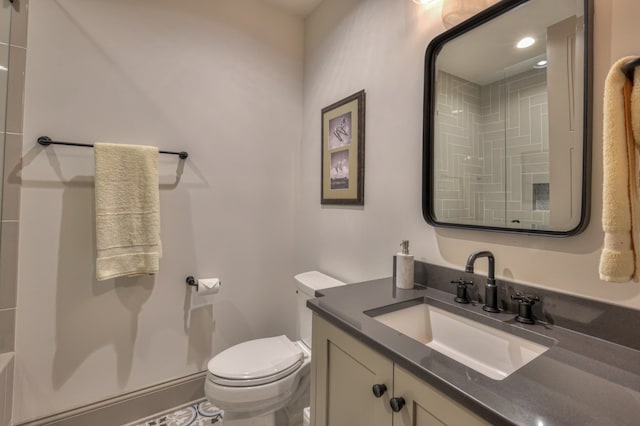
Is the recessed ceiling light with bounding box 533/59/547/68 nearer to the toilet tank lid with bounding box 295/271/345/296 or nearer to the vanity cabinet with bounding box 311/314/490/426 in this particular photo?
the vanity cabinet with bounding box 311/314/490/426

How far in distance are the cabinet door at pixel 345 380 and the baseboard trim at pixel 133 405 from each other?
1100 mm

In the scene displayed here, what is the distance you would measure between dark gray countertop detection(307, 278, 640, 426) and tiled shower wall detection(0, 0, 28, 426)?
5.00 feet

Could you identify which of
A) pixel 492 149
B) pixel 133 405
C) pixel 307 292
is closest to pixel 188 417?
pixel 133 405

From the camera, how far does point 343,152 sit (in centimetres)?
166

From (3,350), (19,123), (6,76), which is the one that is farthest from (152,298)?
(6,76)

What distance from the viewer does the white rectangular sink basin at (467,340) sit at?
80 cm

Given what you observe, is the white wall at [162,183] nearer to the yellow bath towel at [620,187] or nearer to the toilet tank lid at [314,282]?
the toilet tank lid at [314,282]

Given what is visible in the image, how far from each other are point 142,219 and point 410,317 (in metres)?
1.40

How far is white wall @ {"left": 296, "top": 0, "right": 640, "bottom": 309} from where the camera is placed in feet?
2.52

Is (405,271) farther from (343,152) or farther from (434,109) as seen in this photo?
(343,152)

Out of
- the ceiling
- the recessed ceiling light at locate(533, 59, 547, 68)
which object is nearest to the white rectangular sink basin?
the recessed ceiling light at locate(533, 59, 547, 68)

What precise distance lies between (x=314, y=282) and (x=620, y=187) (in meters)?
1.29

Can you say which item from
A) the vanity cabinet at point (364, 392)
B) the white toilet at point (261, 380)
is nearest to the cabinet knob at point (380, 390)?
the vanity cabinet at point (364, 392)

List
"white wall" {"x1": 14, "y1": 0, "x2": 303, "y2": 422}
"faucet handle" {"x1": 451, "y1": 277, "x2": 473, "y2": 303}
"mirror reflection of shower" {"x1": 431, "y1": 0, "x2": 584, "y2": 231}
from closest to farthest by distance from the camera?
1. "mirror reflection of shower" {"x1": 431, "y1": 0, "x2": 584, "y2": 231}
2. "faucet handle" {"x1": 451, "y1": 277, "x2": 473, "y2": 303}
3. "white wall" {"x1": 14, "y1": 0, "x2": 303, "y2": 422}
